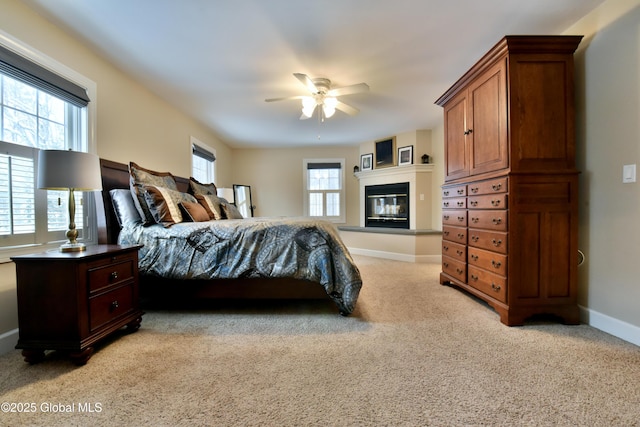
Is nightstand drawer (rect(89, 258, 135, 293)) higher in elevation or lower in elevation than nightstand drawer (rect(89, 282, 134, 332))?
higher

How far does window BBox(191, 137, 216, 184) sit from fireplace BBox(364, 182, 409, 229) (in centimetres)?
320

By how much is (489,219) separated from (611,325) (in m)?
1.01

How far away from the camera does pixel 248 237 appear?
2.19 meters

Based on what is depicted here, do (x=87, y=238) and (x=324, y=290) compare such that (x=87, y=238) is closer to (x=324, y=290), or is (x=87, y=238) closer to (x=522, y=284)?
(x=324, y=290)

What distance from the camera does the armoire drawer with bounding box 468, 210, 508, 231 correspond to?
206cm

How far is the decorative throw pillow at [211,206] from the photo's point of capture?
3.18 metres

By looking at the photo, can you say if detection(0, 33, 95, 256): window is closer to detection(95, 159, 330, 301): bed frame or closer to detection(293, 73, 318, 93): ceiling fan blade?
detection(95, 159, 330, 301): bed frame

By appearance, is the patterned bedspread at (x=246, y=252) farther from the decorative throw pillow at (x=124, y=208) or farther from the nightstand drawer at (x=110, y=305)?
the nightstand drawer at (x=110, y=305)

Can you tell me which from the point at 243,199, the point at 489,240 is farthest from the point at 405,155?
the point at 243,199

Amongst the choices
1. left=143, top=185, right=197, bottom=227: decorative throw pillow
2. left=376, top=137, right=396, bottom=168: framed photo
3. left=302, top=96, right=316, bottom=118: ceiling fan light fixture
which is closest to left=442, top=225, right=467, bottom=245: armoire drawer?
left=302, top=96, right=316, bottom=118: ceiling fan light fixture

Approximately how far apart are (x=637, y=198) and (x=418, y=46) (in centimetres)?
196

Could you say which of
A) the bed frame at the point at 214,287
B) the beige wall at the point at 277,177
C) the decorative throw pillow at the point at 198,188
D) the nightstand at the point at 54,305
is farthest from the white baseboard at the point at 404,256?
the nightstand at the point at 54,305

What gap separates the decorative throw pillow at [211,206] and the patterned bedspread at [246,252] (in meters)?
0.89

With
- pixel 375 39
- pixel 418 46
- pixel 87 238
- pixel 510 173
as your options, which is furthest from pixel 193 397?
pixel 418 46
